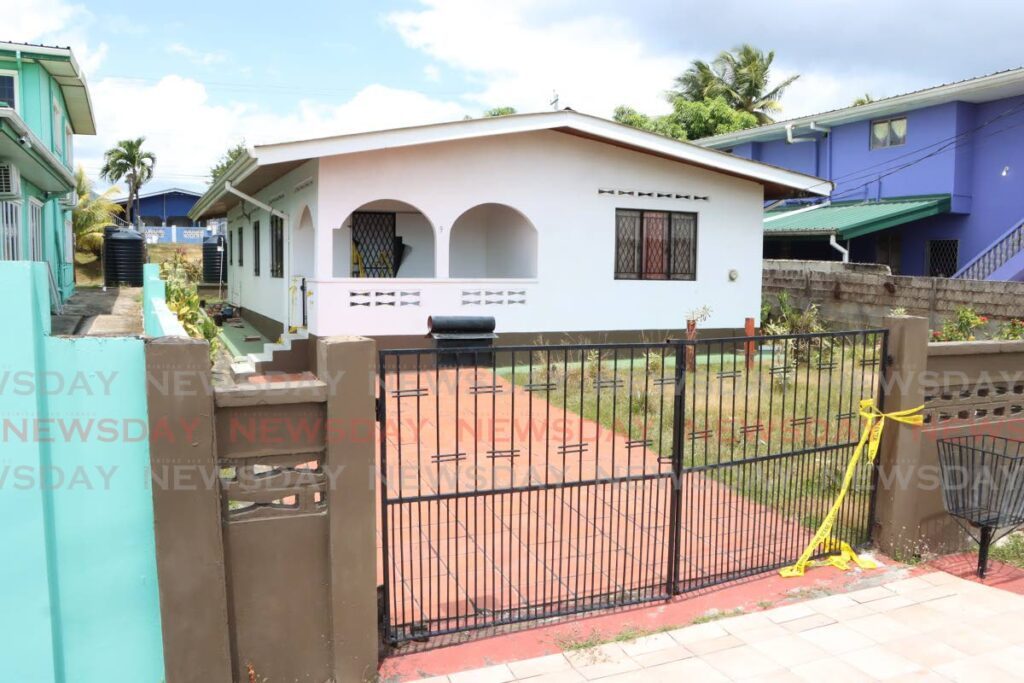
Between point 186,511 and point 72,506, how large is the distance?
1.50 ft

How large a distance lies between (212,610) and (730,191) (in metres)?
12.7

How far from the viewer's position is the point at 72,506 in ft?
10.9

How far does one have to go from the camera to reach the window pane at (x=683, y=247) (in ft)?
46.3

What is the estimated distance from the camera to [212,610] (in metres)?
3.52

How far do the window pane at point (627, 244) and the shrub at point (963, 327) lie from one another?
5.19 meters

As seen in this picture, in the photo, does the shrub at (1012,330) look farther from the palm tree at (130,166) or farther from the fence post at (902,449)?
the palm tree at (130,166)

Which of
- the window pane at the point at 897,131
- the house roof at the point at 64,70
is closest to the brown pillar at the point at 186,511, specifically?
the house roof at the point at 64,70

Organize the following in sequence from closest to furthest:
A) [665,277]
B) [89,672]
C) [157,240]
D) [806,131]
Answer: [89,672] < [665,277] < [806,131] < [157,240]

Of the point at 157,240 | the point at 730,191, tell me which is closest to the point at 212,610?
the point at 730,191

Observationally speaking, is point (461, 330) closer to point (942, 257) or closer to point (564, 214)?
point (564, 214)

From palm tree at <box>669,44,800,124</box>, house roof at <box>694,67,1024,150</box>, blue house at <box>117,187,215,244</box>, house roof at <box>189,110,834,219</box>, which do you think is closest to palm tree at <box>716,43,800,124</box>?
palm tree at <box>669,44,800,124</box>

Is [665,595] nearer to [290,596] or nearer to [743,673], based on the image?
[743,673]

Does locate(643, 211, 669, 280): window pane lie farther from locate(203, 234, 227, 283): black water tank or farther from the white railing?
locate(203, 234, 227, 283): black water tank

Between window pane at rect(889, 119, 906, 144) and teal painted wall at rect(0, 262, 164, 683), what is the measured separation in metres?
20.8
